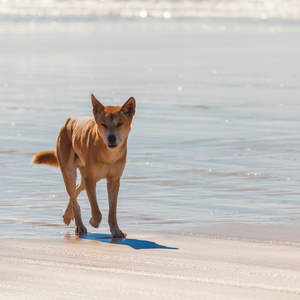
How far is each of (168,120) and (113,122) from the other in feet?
19.8

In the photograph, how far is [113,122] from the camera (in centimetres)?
692

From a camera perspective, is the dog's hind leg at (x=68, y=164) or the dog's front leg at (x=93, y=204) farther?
the dog's hind leg at (x=68, y=164)

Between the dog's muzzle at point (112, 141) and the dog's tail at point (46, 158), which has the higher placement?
the dog's muzzle at point (112, 141)

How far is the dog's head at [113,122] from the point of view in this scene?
6840mm

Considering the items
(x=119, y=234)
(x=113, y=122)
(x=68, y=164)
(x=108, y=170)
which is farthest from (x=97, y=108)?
(x=119, y=234)

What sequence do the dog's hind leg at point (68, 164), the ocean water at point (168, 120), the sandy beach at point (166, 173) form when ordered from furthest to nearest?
1. the ocean water at point (168, 120)
2. the dog's hind leg at point (68, 164)
3. the sandy beach at point (166, 173)

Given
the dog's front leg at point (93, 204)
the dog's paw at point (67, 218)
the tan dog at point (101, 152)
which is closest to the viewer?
the tan dog at point (101, 152)

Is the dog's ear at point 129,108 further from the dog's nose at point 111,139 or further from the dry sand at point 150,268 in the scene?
the dry sand at point 150,268

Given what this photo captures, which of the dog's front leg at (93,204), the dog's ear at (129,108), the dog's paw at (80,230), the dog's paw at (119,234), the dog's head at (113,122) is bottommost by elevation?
the dog's paw at (80,230)

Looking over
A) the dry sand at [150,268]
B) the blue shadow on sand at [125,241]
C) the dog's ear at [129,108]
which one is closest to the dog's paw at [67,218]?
the blue shadow on sand at [125,241]

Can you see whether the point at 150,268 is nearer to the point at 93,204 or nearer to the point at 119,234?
the point at 119,234

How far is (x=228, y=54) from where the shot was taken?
21.7 meters

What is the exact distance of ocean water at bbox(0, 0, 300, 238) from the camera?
7801mm

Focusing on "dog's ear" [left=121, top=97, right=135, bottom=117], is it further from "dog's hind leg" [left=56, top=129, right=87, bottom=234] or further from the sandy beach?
the sandy beach
